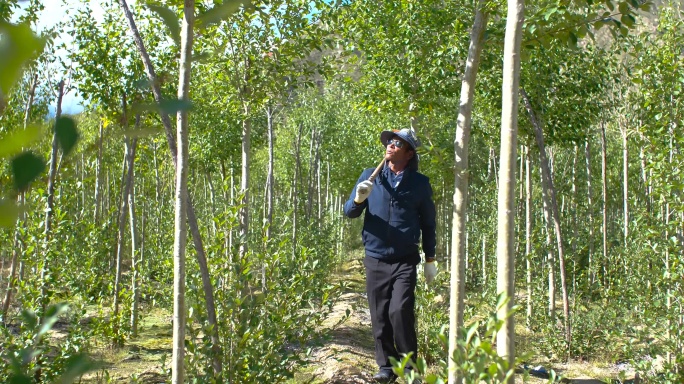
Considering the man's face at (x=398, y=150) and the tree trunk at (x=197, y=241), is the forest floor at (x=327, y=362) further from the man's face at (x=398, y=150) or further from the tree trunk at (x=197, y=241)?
the man's face at (x=398, y=150)

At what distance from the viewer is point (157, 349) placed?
22.1 ft

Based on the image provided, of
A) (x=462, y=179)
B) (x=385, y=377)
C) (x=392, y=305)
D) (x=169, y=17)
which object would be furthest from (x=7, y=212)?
(x=385, y=377)

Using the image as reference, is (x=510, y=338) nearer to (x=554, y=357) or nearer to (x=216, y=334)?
(x=216, y=334)

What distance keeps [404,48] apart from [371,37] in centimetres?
46

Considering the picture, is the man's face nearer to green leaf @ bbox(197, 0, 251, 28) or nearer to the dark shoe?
the dark shoe

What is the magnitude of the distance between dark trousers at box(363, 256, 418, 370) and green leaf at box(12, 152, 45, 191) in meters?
4.10

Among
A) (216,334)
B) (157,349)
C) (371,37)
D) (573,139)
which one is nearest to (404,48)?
(371,37)

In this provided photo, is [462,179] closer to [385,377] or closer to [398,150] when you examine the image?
[398,150]

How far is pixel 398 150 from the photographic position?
4.70 metres

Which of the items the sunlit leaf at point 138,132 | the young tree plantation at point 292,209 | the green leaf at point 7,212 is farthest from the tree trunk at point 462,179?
the green leaf at point 7,212

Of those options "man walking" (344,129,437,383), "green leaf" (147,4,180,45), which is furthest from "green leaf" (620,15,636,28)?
"green leaf" (147,4,180,45)

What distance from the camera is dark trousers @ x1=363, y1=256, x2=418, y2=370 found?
178 inches

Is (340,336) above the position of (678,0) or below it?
below

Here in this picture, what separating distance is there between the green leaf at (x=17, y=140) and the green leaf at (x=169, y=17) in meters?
0.28
